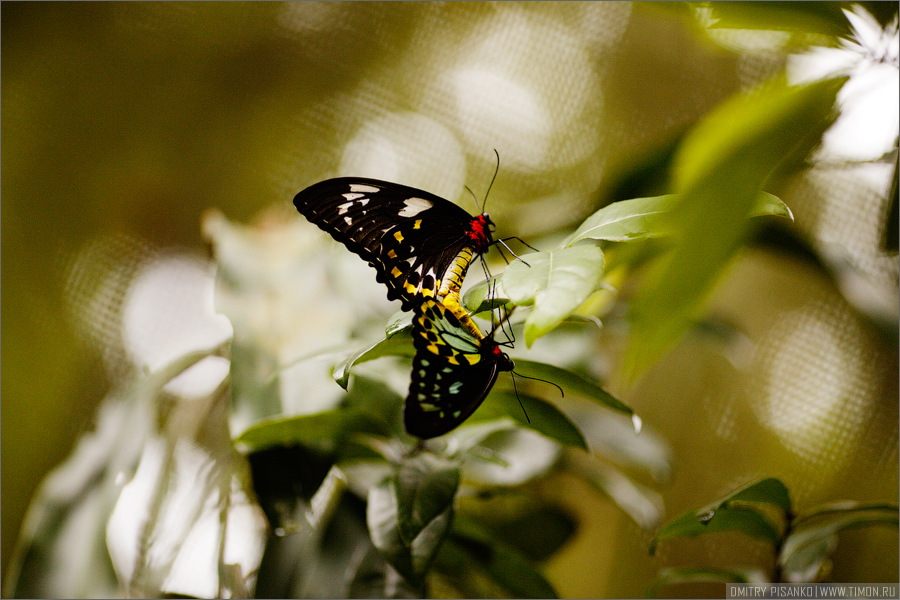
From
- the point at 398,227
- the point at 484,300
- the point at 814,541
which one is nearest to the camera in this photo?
the point at 484,300

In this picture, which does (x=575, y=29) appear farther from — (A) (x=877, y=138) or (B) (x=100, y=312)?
(B) (x=100, y=312)

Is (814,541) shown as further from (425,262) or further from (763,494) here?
(425,262)

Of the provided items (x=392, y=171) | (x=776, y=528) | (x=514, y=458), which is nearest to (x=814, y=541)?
(x=776, y=528)

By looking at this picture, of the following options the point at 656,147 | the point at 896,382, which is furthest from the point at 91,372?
the point at 896,382

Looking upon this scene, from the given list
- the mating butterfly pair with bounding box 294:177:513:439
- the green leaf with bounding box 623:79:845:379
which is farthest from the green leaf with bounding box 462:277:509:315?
the green leaf with bounding box 623:79:845:379

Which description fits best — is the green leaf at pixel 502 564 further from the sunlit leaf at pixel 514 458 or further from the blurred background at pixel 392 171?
the blurred background at pixel 392 171
